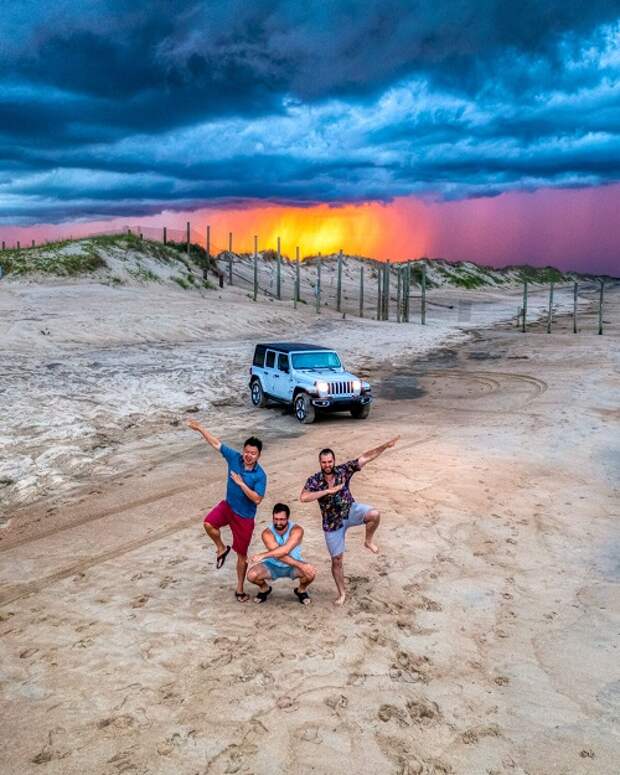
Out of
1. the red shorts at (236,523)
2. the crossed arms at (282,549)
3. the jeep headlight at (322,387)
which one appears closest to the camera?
the crossed arms at (282,549)

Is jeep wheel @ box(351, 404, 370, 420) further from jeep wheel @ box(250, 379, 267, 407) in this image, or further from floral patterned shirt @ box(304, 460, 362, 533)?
floral patterned shirt @ box(304, 460, 362, 533)

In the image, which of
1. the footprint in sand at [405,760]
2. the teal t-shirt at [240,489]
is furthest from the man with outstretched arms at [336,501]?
the footprint in sand at [405,760]

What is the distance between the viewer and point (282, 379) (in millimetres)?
19047

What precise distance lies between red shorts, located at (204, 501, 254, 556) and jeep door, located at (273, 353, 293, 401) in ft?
36.3

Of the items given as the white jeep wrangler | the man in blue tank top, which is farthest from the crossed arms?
the white jeep wrangler

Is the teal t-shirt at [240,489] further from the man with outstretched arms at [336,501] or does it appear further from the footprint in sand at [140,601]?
the footprint in sand at [140,601]

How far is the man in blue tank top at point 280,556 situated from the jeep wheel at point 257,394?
12560mm

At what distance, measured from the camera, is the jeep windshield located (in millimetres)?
19125

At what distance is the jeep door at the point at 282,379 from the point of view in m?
18.8

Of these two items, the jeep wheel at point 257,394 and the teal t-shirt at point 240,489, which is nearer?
the teal t-shirt at point 240,489

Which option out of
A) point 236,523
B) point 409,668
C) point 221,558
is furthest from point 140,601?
point 409,668

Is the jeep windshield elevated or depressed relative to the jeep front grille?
elevated

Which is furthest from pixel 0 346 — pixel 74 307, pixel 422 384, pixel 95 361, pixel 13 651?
pixel 13 651

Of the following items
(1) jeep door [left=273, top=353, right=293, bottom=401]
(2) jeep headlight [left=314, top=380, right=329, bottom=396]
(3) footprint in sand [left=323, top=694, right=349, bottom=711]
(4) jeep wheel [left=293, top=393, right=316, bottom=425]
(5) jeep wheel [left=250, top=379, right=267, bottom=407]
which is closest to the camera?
(3) footprint in sand [left=323, top=694, right=349, bottom=711]
